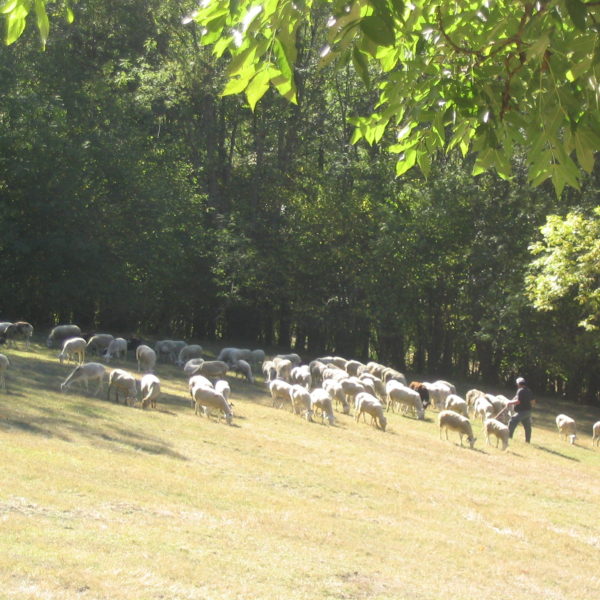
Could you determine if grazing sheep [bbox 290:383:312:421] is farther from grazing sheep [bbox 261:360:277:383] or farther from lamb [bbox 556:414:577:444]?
lamb [bbox 556:414:577:444]

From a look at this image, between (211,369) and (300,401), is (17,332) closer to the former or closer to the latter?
(211,369)

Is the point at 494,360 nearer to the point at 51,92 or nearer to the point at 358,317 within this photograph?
the point at 358,317

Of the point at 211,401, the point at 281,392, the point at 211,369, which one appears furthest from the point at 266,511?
the point at 211,369

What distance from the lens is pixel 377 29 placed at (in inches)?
150

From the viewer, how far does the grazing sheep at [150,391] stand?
17328mm

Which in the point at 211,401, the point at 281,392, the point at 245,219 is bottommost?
the point at 211,401

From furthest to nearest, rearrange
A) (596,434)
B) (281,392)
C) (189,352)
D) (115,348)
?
(189,352) → (115,348) → (596,434) → (281,392)

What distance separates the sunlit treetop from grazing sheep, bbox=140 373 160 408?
12.3m

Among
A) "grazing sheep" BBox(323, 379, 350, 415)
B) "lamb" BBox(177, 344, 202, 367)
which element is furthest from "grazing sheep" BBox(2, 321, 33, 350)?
"grazing sheep" BBox(323, 379, 350, 415)

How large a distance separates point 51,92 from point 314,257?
1286cm

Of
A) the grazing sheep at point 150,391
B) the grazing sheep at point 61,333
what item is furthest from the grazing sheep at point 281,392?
the grazing sheep at point 61,333

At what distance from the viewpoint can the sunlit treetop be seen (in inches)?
161

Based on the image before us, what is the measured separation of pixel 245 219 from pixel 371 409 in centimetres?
2081

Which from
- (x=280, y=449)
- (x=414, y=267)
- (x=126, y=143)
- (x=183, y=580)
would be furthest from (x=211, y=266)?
(x=183, y=580)
